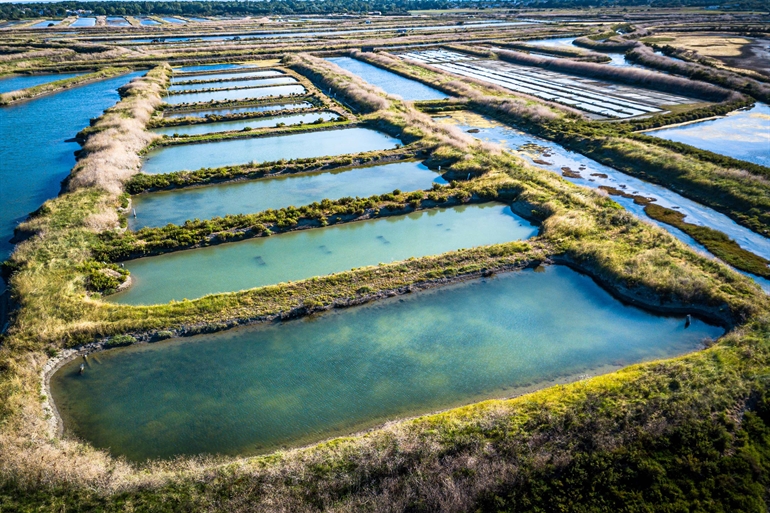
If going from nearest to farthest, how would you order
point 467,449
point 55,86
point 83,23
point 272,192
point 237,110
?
point 467,449 < point 272,192 < point 237,110 < point 55,86 < point 83,23

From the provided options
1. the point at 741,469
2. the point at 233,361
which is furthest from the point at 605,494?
the point at 233,361

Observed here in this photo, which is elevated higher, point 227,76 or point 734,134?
point 227,76

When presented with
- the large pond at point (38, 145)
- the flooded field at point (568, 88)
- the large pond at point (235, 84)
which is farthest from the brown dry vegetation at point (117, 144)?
the flooded field at point (568, 88)

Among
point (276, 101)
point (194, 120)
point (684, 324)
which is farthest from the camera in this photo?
point (276, 101)

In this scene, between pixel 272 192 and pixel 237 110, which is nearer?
pixel 272 192

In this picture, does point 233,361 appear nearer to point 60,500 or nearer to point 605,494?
point 60,500

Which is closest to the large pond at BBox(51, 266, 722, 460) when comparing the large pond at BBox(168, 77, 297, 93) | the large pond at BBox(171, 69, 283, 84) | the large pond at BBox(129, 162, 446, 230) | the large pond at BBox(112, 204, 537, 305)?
the large pond at BBox(112, 204, 537, 305)

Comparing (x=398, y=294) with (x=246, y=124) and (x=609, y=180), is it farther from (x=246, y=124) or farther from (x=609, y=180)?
(x=246, y=124)

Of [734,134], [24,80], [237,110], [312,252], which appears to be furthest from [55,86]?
[734,134]

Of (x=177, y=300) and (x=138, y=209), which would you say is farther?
(x=138, y=209)
